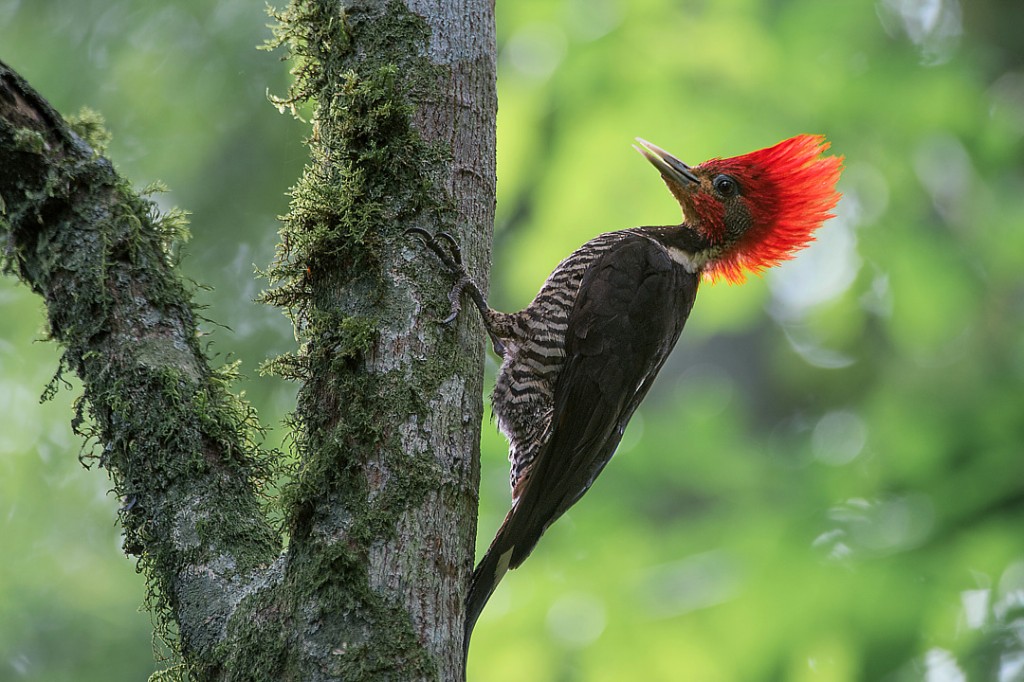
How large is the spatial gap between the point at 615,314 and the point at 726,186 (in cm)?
87

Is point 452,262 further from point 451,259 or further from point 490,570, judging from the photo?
point 490,570

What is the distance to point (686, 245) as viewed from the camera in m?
3.98

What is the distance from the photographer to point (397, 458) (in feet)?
6.73

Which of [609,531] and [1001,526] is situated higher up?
[609,531]

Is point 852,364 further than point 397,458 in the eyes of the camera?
Yes

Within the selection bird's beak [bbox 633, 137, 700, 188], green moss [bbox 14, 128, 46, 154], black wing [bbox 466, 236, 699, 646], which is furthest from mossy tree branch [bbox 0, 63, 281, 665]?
bird's beak [bbox 633, 137, 700, 188]

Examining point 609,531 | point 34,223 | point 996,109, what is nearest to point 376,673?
point 34,223

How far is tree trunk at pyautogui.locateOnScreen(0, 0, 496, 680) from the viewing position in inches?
76.3

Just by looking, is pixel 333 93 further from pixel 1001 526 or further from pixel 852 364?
pixel 852 364

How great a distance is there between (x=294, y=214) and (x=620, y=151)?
232cm

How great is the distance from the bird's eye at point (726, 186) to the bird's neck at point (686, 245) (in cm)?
19

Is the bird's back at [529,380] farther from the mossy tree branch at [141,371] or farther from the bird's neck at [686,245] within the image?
the mossy tree branch at [141,371]

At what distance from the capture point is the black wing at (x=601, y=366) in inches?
123

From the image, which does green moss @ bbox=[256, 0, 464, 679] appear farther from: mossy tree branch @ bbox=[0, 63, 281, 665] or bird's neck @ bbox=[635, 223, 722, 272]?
bird's neck @ bbox=[635, 223, 722, 272]
